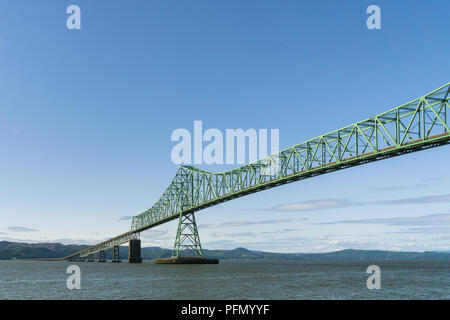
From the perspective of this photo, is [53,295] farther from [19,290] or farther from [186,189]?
[186,189]

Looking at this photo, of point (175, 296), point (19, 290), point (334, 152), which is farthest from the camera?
point (334, 152)

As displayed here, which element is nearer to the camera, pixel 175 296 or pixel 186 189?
pixel 175 296

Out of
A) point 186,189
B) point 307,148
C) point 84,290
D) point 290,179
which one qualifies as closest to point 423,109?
point 307,148

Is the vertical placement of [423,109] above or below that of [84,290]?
above

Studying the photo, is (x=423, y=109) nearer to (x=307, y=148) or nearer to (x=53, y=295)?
(x=307, y=148)
